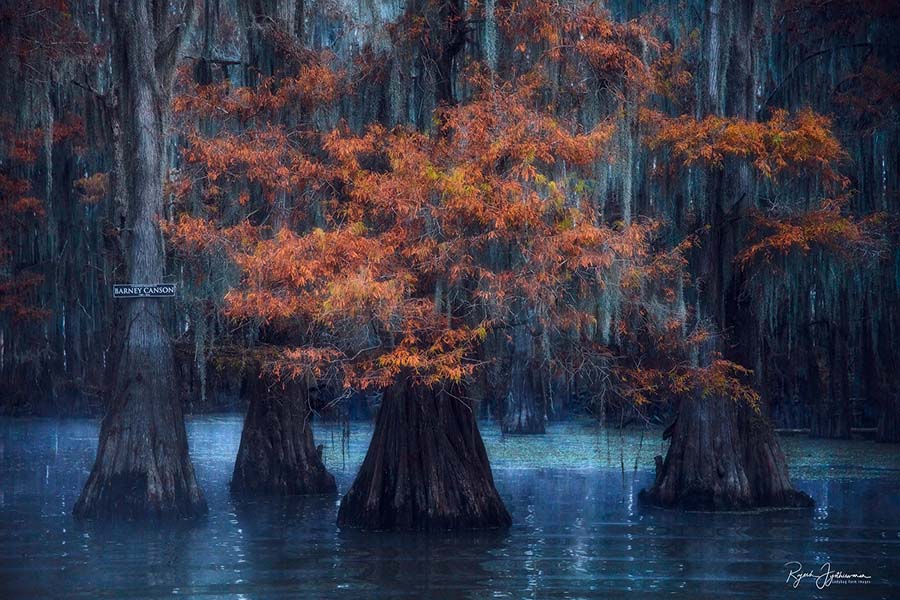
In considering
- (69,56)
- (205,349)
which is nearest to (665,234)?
(205,349)

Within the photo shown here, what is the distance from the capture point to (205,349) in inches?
816

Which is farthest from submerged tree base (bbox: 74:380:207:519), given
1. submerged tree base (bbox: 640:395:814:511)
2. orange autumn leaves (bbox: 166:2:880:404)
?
submerged tree base (bbox: 640:395:814:511)

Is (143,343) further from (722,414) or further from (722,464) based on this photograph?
(722,464)

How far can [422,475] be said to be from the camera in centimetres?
1775

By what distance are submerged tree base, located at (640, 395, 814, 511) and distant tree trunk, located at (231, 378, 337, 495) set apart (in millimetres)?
6556

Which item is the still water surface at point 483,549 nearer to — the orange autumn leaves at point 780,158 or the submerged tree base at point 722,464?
the submerged tree base at point 722,464

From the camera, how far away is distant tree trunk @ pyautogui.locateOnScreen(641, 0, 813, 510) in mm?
20297

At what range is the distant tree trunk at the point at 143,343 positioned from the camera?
18058 mm

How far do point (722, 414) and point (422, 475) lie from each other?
569cm

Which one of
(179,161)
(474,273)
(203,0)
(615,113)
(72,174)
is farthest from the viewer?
(72,174)

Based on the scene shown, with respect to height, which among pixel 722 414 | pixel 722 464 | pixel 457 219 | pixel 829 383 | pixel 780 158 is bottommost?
pixel 722 464

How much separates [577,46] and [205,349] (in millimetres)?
8352

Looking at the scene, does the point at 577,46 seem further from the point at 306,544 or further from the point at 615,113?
the point at 306,544

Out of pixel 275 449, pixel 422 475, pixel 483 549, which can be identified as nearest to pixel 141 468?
pixel 422 475
